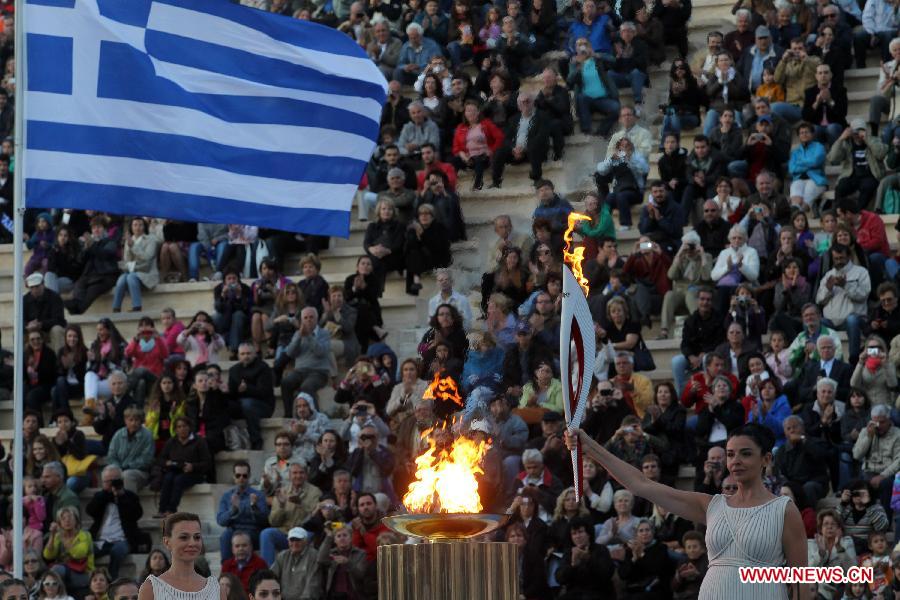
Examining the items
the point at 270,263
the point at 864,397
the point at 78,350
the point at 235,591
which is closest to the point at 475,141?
the point at 270,263

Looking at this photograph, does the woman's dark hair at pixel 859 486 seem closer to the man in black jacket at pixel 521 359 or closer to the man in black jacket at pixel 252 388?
the man in black jacket at pixel 521 359

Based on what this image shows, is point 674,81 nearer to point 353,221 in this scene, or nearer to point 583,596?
point 353,221

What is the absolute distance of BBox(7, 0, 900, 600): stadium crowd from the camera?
57.1ft

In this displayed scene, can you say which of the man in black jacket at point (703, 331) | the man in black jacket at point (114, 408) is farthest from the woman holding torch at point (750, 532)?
the man in black jacket at point (114, 408)

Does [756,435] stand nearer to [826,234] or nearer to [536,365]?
[536,365]

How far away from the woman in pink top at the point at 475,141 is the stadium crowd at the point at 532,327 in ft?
0.12

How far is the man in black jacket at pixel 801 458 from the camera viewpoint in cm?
1703

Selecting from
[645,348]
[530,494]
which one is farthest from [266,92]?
[645,348]

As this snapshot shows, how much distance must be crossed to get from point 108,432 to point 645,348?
17.9 feet

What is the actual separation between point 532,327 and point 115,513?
172 inches

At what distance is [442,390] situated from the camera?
18578 millimetres

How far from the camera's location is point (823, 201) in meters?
21.0

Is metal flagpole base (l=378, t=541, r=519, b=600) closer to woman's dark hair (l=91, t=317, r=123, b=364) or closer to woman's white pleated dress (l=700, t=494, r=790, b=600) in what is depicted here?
woman's white pleated dress (l=700, t=494, r=790, b=600)

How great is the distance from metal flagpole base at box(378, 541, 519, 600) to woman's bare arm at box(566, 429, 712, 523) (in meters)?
1.55
